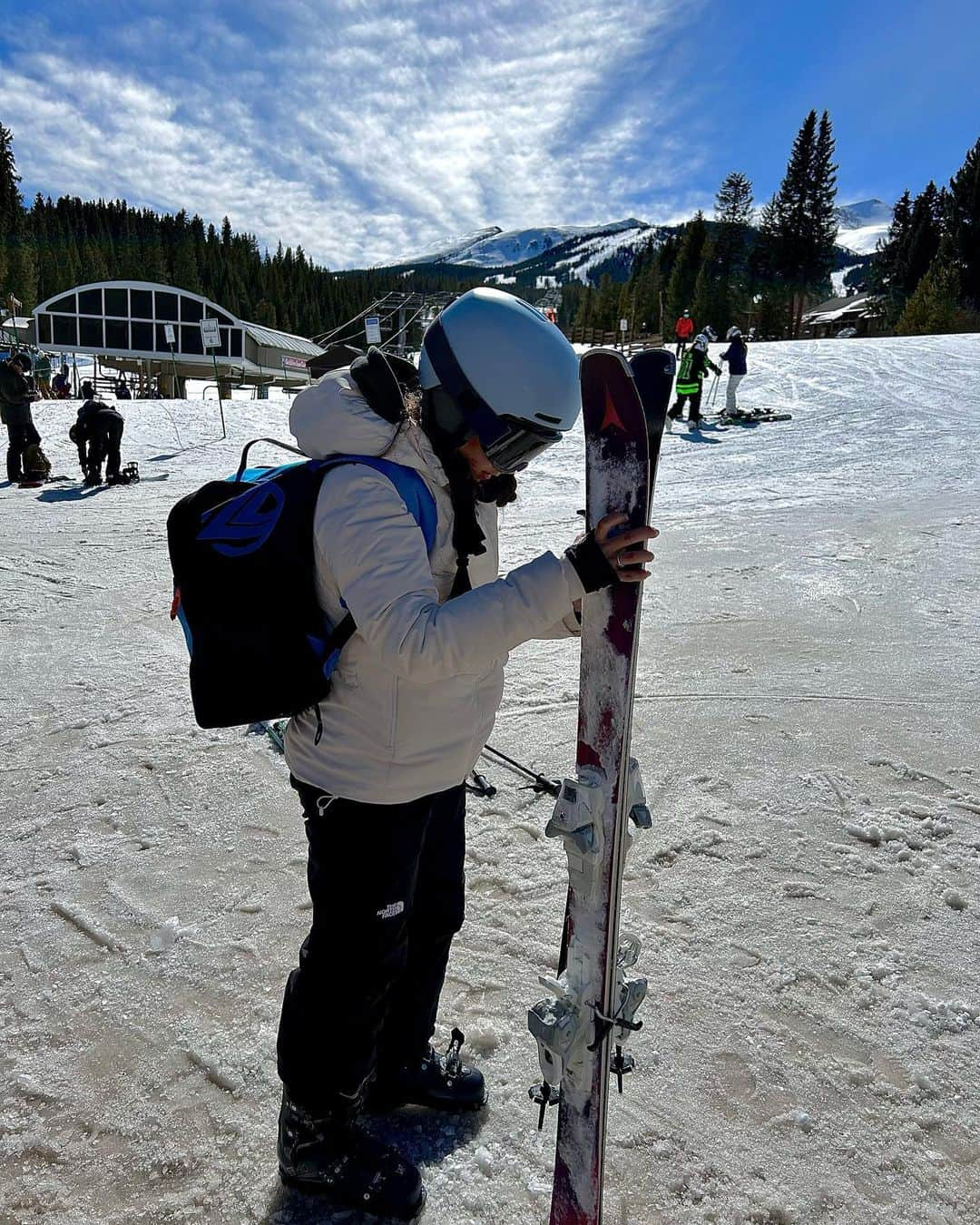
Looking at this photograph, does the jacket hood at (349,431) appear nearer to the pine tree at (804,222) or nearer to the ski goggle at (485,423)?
the ski goggle at (485,423)

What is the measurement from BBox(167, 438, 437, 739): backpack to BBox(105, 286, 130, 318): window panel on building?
51.7m

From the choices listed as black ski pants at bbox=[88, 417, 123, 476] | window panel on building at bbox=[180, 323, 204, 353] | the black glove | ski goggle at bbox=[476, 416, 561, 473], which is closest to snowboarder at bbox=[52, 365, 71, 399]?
window panel on building at bbox=[180, 323, 204, 353]

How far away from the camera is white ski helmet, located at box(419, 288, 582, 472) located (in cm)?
158

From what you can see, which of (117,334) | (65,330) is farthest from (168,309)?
(65,330)

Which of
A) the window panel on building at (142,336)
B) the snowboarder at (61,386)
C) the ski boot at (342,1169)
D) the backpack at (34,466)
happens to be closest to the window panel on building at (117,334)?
the window panel on building at (142,336)

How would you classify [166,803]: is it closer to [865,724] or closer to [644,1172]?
[644,1172]

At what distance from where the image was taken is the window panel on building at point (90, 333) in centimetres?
4531

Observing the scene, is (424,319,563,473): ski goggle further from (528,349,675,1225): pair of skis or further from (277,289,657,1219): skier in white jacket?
(528,349,675,1225): pair of skis

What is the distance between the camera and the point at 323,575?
149 cm

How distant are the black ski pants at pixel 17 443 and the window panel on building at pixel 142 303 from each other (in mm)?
40547

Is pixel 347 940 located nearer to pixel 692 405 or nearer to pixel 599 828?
pixel 599 828

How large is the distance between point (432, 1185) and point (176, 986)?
107 centimetres

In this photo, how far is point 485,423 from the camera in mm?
1588

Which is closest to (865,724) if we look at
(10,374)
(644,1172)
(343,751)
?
(644,1172)
